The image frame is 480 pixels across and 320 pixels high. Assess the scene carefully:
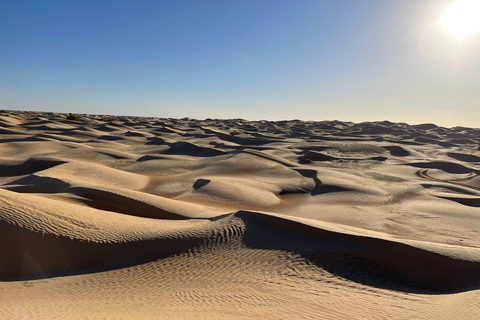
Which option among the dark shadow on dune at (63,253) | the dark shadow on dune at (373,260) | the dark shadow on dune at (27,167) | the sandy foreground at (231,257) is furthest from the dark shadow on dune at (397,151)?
the dark shadow on dune at (63,253)

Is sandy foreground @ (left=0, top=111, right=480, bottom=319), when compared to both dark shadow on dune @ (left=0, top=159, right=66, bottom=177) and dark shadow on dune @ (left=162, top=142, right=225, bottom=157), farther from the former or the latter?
dark shadow on dune @ (left=162, top=142, right=225, bottom=157)

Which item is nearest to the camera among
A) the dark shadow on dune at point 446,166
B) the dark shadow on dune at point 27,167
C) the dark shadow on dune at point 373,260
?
the dark shadow on dune at point 373,260

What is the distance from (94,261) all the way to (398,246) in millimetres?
2782

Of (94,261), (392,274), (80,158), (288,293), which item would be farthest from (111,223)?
(80,158)

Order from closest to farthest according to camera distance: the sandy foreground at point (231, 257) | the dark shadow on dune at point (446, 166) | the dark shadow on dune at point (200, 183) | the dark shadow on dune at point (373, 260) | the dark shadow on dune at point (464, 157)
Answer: the sandy foreground at point (231, 257) → the dark shadow on dune at point (373, 260) → the dark shadow on dune at point (200, 183) → the dark shadow on dune at point (446, 166) → the dark shadow on dune at point (464, 157)

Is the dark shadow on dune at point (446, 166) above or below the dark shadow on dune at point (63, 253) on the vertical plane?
above

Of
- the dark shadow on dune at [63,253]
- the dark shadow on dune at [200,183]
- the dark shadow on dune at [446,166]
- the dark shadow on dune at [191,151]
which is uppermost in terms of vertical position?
the dark shadow on dune at [446,166]

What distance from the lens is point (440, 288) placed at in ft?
9.21

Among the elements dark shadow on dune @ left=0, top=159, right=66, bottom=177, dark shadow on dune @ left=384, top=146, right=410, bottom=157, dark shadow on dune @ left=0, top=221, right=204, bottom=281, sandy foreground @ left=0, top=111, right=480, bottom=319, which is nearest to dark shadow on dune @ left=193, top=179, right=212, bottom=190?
sandy foreground @ left=0, top=111, right=480, bottom=319

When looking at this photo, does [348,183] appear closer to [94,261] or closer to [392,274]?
[392,274]

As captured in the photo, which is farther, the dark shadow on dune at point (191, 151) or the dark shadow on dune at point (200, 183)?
the dark shadow on dune at point (191, 151)

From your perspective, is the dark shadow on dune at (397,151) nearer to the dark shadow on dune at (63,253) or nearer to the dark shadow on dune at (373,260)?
the dark shadow on dune at (373,260)

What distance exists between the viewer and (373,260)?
10.3 feet

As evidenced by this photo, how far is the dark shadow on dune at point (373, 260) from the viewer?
2877 millimetres
